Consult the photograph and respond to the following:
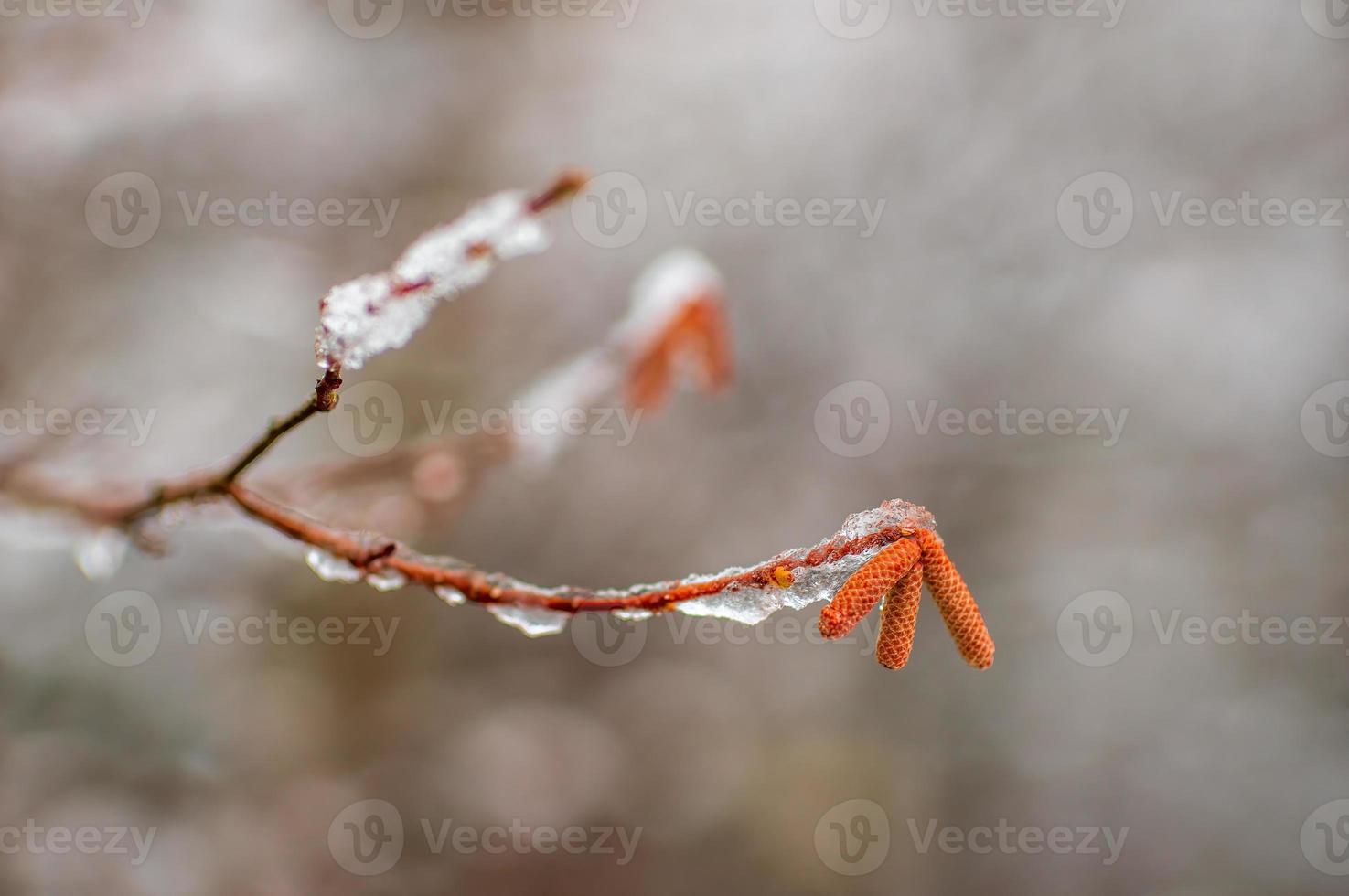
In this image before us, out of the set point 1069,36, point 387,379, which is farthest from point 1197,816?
point 387,379

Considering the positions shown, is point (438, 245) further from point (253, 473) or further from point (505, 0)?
point (505, 0)

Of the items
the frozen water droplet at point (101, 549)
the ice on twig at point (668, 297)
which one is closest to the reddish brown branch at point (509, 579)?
the frozen water droplet at point (101, 549)

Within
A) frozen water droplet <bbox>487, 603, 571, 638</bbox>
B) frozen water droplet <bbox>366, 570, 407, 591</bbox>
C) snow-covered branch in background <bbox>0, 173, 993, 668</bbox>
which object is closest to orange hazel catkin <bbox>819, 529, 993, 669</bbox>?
snow-covered branch in background <bbox>0, 173, 993, 668</bbox>

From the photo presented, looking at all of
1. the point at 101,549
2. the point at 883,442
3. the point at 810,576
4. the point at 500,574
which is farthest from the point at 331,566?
the point at 883,442

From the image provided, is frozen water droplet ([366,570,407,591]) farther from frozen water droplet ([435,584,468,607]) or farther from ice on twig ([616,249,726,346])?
ice on twig ([616,249,726,346])

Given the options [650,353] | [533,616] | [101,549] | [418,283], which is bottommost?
[533,616]

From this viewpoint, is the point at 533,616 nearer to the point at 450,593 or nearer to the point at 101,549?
the point at 450,593
